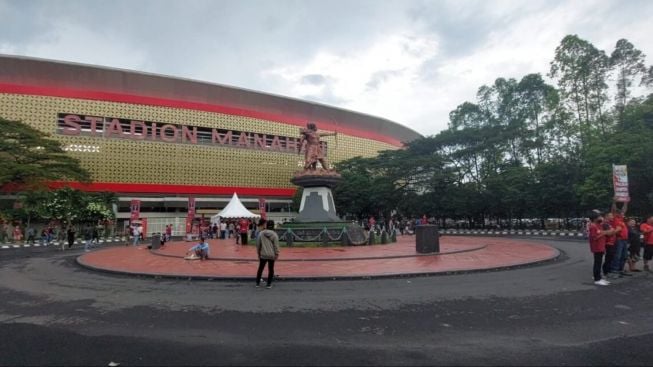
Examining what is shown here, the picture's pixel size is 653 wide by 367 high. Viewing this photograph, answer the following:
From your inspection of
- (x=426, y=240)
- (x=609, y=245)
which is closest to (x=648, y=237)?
(x=609, y=245)

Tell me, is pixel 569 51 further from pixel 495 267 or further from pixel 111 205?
pixel 111 205

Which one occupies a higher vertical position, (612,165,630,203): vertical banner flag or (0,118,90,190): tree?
(0,118,90,190): tree

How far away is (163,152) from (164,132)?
236 centimetres

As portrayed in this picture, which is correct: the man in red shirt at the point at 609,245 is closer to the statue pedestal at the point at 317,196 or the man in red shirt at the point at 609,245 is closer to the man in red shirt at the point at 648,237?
the man in red shirt at the point at 648,237

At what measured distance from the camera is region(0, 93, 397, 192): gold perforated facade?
39.8m

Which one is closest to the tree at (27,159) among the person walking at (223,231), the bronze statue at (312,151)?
the person walking at (223,231)

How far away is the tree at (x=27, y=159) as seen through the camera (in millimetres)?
29703

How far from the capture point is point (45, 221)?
121ft

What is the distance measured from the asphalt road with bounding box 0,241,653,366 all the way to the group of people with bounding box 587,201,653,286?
415 millimetres

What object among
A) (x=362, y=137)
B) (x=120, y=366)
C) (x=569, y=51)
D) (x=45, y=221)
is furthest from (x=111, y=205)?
(x=569, y=51)

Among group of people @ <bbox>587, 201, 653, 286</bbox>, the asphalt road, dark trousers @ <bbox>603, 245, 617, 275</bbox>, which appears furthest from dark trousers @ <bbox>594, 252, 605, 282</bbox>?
dark trousers @ <bbox>603, 245, 617, 275</bbox>

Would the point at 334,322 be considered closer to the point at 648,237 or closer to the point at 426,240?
the point at 648,237

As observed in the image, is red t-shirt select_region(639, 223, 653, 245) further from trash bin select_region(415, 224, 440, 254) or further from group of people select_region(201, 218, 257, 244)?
group of people select_region(201, 218, 257, 244)

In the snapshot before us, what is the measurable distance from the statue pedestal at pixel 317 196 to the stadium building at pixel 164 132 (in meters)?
24.4
